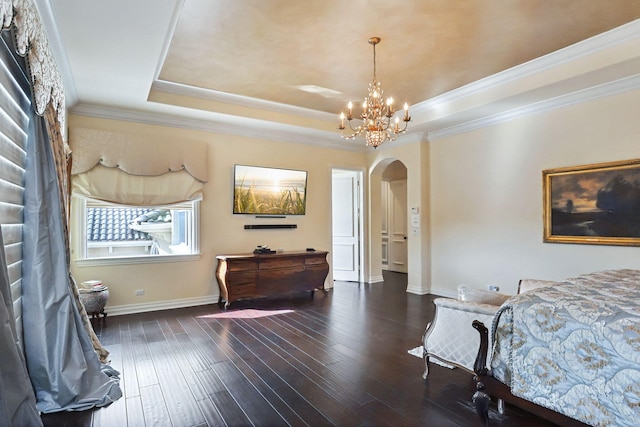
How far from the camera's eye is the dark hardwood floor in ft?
7.68

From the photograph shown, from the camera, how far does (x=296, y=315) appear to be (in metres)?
4.81

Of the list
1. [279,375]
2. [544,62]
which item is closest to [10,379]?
[279,375]

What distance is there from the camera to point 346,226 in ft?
24.4

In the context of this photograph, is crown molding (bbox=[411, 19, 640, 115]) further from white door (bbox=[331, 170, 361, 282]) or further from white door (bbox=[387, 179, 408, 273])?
white door (bbox=[387, 179, 408, 273])

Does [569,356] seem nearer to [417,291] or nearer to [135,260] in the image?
[417,291]

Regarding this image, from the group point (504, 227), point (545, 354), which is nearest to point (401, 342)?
point (545, 354)

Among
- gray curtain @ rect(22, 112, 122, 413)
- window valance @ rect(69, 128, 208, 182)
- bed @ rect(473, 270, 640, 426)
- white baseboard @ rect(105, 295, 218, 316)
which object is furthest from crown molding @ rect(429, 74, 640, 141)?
gray curtain @ rect(22, 112, 122, 413)

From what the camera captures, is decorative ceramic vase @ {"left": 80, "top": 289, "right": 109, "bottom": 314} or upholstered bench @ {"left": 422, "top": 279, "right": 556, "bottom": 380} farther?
decorative ceramic vase @ {"left": 80, "top": 289, "right": 109, "bottom": 314}

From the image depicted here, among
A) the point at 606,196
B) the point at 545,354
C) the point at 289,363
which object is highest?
the point at 606,196

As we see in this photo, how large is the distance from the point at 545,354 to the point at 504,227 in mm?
3671

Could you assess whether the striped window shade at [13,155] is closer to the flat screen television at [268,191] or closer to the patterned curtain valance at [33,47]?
the patterned curtain valance at [33,47]

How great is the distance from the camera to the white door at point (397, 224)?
8.93 m

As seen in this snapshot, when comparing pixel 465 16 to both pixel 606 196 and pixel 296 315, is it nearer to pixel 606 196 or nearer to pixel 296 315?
pixel 606 196

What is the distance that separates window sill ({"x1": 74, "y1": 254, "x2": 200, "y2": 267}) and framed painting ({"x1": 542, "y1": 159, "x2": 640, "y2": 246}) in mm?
5012
